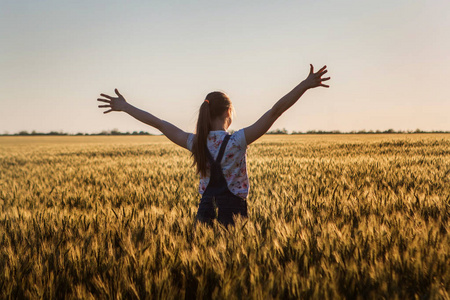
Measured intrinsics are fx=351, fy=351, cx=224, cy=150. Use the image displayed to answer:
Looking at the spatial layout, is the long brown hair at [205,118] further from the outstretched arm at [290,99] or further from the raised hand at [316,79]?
the raised hand at [316,79]

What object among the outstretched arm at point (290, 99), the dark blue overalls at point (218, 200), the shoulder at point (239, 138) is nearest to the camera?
the outstretched arm at point (290, 99)

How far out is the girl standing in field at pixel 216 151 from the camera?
300 centimetres

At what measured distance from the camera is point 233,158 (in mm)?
3074

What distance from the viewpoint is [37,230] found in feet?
10.0

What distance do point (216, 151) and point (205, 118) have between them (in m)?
0.31

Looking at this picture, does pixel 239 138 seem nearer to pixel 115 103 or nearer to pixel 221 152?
pixel 221 152

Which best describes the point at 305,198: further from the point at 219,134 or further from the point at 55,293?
the point at 55,293

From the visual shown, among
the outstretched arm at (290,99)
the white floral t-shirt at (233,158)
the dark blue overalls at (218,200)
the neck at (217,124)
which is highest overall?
the outstretched arm at (290,99)

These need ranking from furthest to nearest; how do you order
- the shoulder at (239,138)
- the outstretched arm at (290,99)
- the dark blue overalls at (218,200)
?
the dark blue overalls at (218,200) → the shoulder at (239,138) → the outstretched arm at (290,99)

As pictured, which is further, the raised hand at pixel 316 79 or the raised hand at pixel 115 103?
the raised hand at pixel 115 103

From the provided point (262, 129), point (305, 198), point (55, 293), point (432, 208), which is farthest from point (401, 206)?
point (55, 293)

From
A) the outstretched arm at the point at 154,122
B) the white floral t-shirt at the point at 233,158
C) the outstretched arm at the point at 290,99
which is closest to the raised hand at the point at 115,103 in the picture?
the outstretched arm at the point at 154,122

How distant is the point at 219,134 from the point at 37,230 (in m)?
1.79

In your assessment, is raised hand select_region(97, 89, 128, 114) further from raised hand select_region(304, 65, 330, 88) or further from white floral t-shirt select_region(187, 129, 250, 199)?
raised hand select_region(304, 65, 330, 88)
